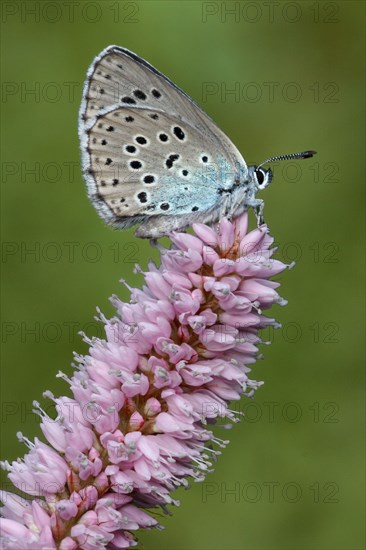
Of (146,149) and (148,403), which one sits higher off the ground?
(146,149)

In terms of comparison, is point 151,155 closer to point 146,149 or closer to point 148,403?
point 146,149

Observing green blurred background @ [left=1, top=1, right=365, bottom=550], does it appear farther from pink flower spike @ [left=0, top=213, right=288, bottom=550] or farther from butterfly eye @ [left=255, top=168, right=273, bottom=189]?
pink flower spike @ [left=0, top=213, right=288, bottom=550]

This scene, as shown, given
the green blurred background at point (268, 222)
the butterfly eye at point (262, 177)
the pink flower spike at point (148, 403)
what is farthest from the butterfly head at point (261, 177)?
the green blurred background at point (268, 222)

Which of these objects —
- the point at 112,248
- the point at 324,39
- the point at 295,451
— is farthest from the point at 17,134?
the point at 295,451

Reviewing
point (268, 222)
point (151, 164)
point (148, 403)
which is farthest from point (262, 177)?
point (268, 222)

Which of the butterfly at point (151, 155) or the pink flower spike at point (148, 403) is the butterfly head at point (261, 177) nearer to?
the butterfly at point (151, 155)
